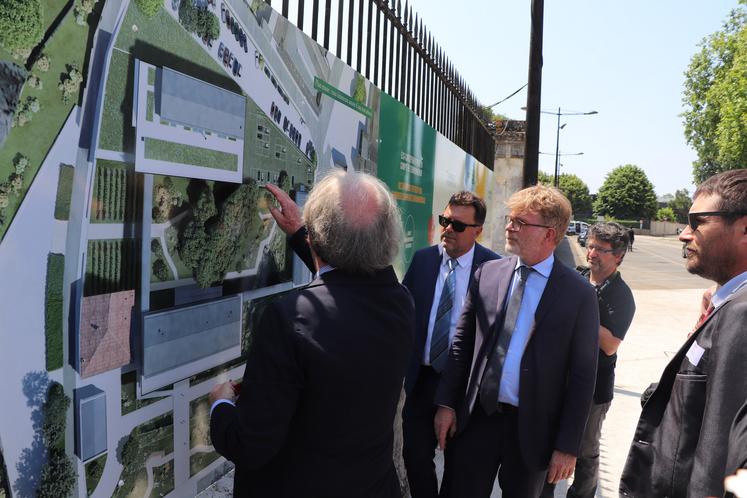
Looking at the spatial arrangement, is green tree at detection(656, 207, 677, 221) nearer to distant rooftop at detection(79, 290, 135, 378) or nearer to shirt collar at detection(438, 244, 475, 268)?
shirt collar at detection(438, 244, 475, 268)

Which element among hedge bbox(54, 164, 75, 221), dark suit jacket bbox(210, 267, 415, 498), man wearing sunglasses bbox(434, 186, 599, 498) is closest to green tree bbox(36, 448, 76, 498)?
dark suit jacket bbox(210, 267, 415, 498)

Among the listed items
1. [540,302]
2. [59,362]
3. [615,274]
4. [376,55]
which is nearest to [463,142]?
[376,55]

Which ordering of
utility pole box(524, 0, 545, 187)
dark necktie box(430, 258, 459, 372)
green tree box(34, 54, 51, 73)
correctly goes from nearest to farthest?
green tree box(34, 54, 51, 73) < dark necktie box(430, 258, 459, 372) < utility pole box(524, 0, 545, 187)

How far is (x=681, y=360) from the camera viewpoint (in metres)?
1.84

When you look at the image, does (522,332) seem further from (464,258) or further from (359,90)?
(359,90)

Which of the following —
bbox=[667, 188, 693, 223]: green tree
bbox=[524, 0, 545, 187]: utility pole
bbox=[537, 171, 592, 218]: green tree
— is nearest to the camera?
bbox=[524, 0, 545, 187]: utility pole

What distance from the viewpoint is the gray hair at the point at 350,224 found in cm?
165

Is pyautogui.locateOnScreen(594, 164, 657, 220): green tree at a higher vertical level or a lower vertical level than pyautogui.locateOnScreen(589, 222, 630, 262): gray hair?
higher

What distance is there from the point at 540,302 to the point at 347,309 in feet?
4.28

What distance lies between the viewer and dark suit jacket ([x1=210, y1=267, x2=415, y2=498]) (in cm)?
152

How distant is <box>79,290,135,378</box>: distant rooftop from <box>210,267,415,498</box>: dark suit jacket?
1.36ft

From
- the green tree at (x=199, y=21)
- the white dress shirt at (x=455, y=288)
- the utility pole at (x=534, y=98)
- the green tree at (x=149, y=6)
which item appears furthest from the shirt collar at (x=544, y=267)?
the utility pole at (x=534, y=98)

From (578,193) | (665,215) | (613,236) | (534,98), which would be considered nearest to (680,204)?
(578,193)

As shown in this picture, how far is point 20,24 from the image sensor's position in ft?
4.69
